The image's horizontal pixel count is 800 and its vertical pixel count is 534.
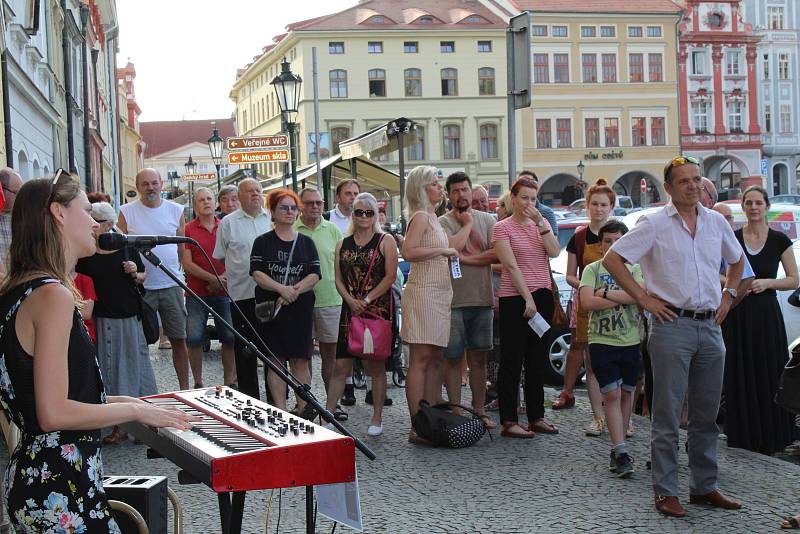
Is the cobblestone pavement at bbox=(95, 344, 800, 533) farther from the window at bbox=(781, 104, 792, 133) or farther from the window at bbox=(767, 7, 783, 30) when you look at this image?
the window at bbox=(767, 7, 783, 30)

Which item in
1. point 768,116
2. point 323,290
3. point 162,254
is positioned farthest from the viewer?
point 768,116

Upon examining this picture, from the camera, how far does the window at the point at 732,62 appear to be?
2842 inches

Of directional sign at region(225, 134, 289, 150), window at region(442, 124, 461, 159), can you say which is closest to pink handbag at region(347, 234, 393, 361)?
directional sign at region(225, 134, 289, 150)

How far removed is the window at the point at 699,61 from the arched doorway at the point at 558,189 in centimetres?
1166

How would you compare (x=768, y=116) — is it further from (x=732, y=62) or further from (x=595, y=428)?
(x=595, y=428)

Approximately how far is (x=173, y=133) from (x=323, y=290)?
5514 inches

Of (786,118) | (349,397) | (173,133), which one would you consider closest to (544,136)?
(786,118)

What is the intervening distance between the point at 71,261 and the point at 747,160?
73.5 meters

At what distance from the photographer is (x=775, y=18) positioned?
75875mm

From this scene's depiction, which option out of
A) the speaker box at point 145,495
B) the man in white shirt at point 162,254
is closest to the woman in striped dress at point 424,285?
the man in white shirt at point 162,254

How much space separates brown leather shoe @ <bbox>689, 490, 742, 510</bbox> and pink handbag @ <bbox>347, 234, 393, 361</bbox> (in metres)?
2.84

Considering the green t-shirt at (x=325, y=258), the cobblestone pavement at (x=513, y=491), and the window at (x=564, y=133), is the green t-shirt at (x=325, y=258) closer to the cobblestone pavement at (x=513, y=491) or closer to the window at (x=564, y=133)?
the cobblestone pavement at (x=513, y=491)

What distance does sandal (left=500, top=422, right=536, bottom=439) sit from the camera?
318 inches

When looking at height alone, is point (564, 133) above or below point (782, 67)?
below
